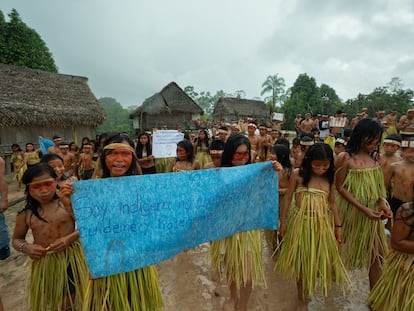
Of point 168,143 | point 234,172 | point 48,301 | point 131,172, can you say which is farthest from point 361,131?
point 168,143

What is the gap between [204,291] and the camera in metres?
2.84

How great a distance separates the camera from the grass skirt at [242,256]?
7.17ft

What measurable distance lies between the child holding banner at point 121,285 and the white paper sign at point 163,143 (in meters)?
3.44

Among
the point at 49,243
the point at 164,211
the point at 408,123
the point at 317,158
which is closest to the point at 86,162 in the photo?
the point at 49,243

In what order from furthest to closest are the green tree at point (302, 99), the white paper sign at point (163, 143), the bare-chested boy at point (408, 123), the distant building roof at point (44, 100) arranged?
the green tree at point (302, 99) < the distant building roof at point (44, 100) < the bare-chested boy at point (408, 123) < the white paper sign at point (163, 143)

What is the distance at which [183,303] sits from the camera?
2.65 m

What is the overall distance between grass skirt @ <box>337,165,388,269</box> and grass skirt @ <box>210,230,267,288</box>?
1170 mm

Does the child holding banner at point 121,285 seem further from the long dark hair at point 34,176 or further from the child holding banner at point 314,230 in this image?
the child holding banner at point 314,230

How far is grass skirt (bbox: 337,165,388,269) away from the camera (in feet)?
8.31

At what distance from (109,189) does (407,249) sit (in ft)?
7.32

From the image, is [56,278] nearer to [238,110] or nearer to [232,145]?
[232,145]

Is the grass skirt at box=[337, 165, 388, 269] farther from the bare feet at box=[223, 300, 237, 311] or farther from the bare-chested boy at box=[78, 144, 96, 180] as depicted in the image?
the bare-chested boy at box=[78, 144, 96, 180]

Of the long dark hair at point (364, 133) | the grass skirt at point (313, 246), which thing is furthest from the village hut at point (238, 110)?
the grass skirt at point (313, 246)

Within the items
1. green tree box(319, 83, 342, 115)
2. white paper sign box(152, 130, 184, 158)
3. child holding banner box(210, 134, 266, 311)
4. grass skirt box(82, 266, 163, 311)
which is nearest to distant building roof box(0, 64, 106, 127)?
white paper sign box(152, 130, 184, 158)
